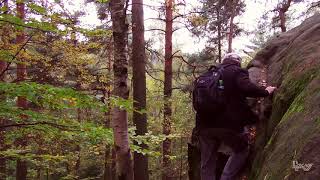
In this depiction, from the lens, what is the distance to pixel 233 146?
4852mm

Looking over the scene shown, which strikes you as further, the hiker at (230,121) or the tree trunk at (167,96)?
the tree trunk at (167,96)

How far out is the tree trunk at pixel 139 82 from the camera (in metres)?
12.1

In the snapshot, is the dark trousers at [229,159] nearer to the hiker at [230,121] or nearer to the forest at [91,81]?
the hiker at [230,121]

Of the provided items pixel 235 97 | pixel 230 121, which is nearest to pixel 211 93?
pixel 235 97

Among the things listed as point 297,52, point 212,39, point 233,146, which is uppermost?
point 212,39

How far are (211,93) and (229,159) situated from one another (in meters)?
0.98

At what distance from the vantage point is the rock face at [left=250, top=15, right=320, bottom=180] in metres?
3.07

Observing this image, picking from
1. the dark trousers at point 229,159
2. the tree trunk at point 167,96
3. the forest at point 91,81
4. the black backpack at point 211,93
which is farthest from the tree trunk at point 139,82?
the black backpack at point 211,93

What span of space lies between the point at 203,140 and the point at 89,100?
223cm

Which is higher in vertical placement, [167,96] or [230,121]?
[167,96]

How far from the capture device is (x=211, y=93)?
4.68m

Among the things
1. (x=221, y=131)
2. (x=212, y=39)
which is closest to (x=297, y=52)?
(x=221, y=131)

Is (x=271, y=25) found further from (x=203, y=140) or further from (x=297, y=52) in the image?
(x=203, y=140)

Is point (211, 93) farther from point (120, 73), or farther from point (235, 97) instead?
point (120, 73)
